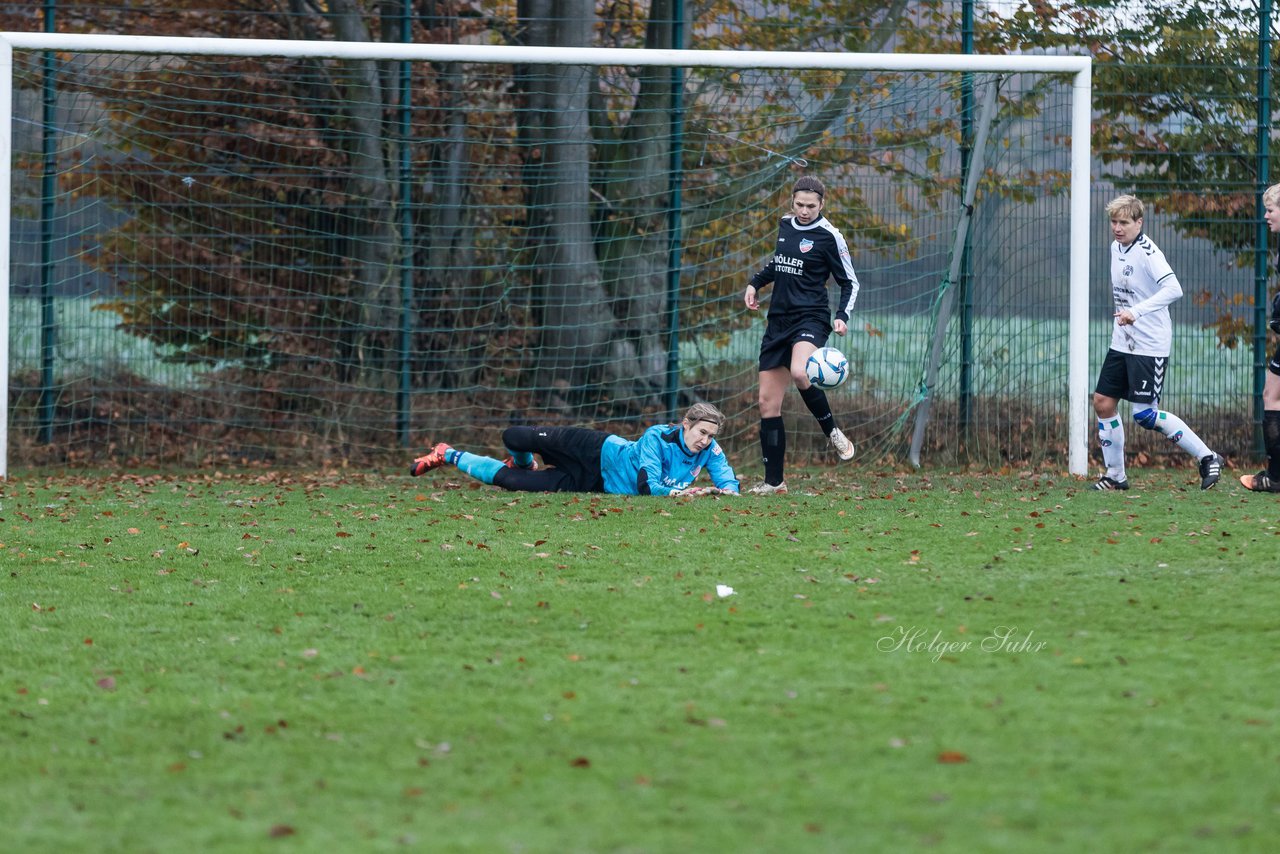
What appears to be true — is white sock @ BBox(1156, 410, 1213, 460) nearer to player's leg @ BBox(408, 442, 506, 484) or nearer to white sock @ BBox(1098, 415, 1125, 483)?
white sock @ BBox(1098, 415, 1125, 483)

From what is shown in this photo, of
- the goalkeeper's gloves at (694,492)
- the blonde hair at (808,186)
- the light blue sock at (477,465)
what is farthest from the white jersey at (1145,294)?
the light blue sock at (477,465)

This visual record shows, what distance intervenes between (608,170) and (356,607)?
650cm

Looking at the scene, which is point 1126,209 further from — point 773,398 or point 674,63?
point 674,63

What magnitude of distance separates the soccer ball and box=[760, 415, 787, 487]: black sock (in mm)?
344

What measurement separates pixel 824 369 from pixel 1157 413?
203 centimetres

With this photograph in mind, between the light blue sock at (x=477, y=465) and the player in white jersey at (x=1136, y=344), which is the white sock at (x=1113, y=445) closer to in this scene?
the player in white jersey at (x=1136, y=344)

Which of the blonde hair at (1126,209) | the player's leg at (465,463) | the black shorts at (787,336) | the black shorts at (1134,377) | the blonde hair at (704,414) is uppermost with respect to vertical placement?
the blonde hair at (1126,209)

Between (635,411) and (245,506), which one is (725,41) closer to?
(635,411)

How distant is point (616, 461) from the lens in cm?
847

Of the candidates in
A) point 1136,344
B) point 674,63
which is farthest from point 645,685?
point 674,63

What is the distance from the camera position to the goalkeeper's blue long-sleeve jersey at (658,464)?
8344 millimetres

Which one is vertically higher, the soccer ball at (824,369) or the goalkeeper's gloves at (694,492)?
the soccer ball at (824,369)

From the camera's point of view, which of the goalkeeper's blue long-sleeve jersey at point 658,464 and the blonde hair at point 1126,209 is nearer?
the goalkeeper's blue long-sleeve jersey at point 658,464

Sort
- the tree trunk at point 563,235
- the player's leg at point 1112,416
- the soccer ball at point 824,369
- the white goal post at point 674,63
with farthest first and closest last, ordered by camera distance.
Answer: the tree trunk at point 563,235, the white goal post at point 674,63, the player's leg at point 1112,416, the soccer ball at point 824,369
